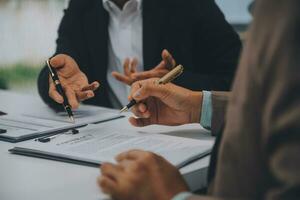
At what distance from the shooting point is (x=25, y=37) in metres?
3.07

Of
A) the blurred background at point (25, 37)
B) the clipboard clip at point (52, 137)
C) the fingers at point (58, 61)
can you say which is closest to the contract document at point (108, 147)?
the clipboard clip at point (52, 137)

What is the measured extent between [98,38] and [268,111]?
1517 millimetres

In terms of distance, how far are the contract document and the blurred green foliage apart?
2.03 meters

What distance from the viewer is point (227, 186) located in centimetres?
58

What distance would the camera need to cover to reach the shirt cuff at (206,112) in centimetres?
123

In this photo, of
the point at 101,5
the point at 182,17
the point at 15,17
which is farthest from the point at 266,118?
the point at 15,17

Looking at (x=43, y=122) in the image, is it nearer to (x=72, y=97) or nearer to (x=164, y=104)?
(x=72, y=97)

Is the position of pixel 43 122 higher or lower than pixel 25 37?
higher

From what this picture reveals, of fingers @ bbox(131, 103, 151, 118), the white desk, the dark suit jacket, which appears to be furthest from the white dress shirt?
the dark suit jacket

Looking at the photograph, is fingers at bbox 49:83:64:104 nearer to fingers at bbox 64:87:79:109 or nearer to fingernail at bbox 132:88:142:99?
fingers at bbox 64:87:79:109

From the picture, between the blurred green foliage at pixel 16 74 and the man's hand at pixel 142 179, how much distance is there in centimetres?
243

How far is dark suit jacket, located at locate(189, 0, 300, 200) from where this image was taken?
1.59 ft

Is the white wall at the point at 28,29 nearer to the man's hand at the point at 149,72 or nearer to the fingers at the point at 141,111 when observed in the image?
the man's hand at the point at 149,72

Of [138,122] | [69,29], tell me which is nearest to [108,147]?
[138,122]
